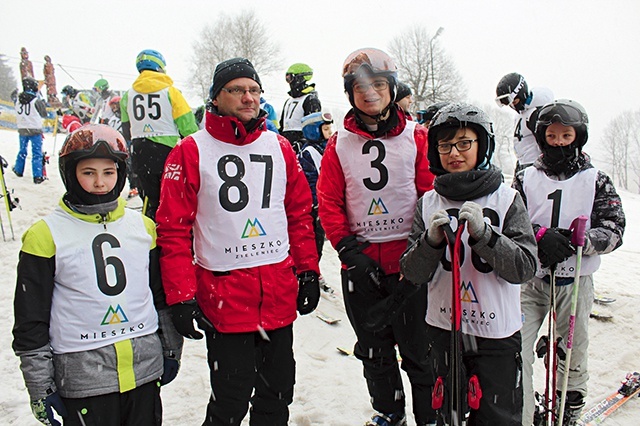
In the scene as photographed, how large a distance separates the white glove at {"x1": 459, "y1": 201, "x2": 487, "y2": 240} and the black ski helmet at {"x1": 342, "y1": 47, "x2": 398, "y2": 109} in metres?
1.04

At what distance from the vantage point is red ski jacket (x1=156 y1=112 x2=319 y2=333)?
7.98ft

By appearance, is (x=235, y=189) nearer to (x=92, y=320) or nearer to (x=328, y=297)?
(x=92, y=320)

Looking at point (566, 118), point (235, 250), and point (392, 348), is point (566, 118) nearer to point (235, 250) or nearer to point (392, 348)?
point (392, 348)

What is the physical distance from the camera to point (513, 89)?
556 centimetres

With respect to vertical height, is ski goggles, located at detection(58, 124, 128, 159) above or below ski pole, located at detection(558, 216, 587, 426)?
above

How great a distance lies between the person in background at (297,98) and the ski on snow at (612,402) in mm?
4755

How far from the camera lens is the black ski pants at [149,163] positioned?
5.76 m

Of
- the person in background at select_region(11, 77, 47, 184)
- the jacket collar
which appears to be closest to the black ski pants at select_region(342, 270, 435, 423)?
the jacket collar

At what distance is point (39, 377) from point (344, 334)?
3.28m

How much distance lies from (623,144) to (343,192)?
8317cm

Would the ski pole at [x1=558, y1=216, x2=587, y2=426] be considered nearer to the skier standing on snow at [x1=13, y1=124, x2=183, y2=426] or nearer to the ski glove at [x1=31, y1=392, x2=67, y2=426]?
the skier standing on snow at [x1=13, y1=124, x2=183, y2=426]

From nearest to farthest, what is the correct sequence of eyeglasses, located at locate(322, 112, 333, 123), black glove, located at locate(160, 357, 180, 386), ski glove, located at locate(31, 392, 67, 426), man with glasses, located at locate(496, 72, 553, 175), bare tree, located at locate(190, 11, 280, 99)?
1. ski glove, located at locate(31, 392, 67, 426)
2. black glove, located at locate(160, 357, 180, 386)
3. eyeglasses, located at locate(322, 112, 333, 123)
4. man with glasses, located at locate(496, 72, 553, 175)
5. bare tree, located at locate(190, 11, 280, 99)

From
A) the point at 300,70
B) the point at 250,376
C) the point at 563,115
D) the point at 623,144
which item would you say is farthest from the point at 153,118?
the point at 623,144

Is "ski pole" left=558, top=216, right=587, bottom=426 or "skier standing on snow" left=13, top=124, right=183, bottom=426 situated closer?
"skier standing on snow" left=13, top=124, right=183, bottom=426
